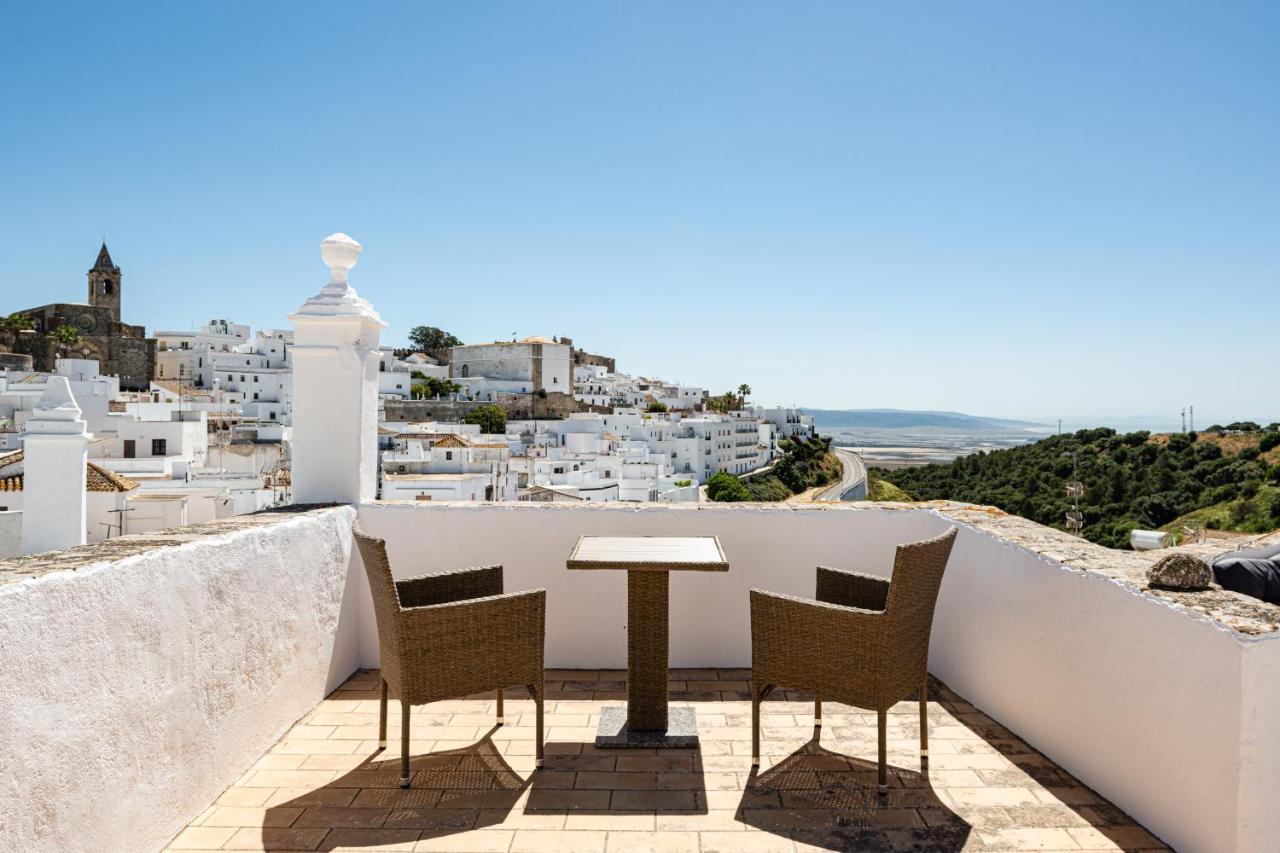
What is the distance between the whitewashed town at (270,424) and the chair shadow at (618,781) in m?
2.18

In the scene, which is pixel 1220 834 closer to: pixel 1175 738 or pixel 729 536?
pixel 1175 738

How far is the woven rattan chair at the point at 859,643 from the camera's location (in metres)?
2.25

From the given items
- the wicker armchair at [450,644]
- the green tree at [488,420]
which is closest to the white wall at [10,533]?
the wicker armchair at [450,644]

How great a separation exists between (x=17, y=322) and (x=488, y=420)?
32566 mm

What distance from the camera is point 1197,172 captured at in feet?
31.3

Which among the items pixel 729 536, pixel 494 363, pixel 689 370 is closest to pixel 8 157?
pixel 494 363

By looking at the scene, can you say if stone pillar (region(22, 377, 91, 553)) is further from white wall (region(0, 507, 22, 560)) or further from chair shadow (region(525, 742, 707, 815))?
chair shadow (region(525, 742, 707, 815))

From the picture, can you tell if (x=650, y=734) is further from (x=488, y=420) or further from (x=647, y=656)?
(x=488, y=420)

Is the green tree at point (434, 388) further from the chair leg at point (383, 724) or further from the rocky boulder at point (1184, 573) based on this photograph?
the rocky boulder at point (1184, 573)

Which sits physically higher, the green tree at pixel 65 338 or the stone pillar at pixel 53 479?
the green tree at pixel 65 338

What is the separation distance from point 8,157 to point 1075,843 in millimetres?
45151

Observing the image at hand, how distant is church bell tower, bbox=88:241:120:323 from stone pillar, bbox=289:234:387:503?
6576cm

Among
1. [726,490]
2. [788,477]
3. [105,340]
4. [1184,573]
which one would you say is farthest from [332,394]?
[105,340]

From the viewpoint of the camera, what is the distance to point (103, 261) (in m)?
58.3
